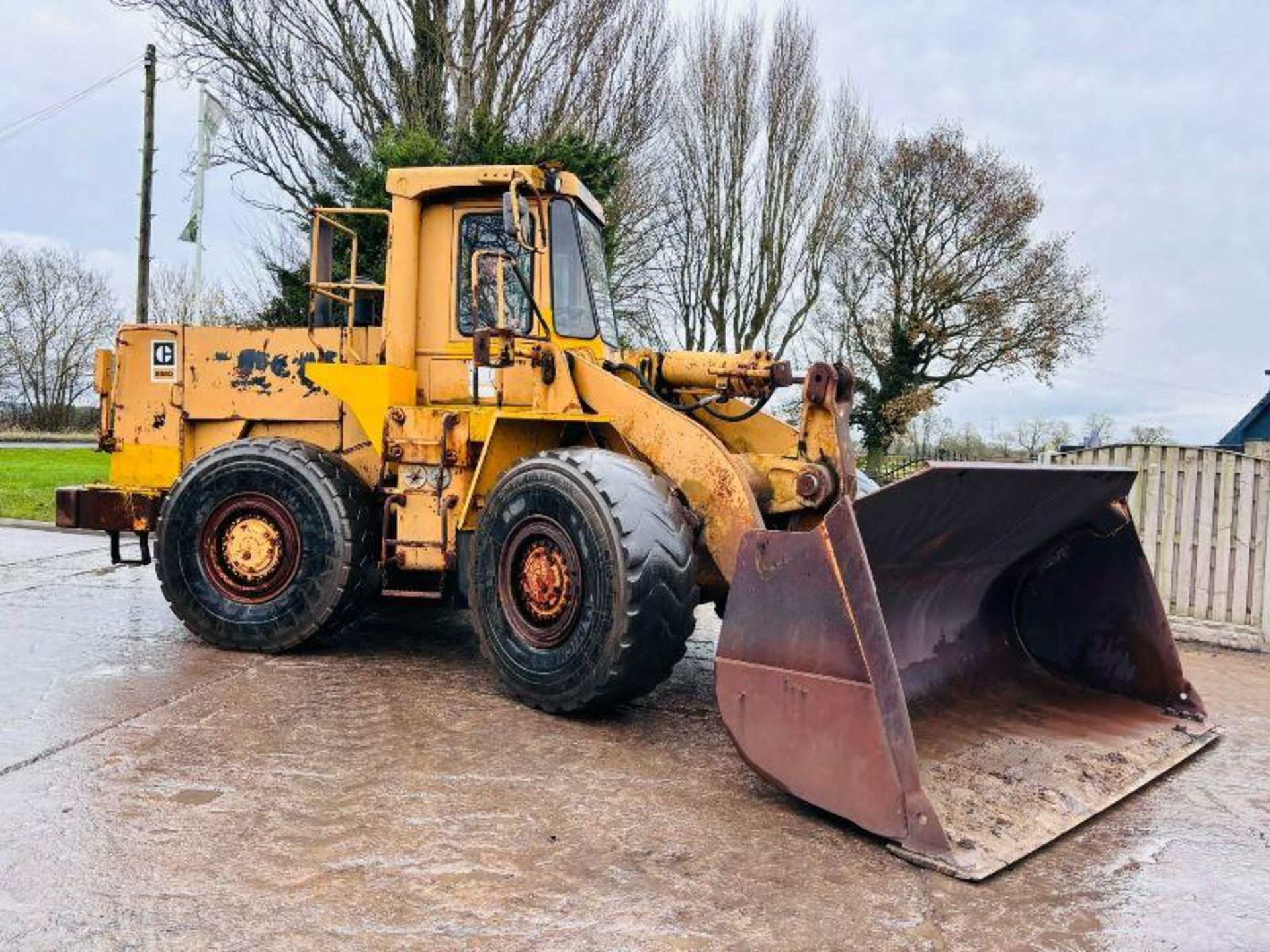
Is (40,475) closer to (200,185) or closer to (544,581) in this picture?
(200,185)

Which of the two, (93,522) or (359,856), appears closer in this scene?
(359,856)

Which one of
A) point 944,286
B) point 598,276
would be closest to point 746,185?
point 944,286

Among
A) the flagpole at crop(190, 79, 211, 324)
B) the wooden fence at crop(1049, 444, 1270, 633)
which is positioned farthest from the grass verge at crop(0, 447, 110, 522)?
the wooden fence at crop(1049, 444, 1270, 633)

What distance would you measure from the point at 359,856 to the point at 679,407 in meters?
3.63

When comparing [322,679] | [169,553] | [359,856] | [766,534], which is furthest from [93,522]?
[766,534]

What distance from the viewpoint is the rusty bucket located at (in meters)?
3.33

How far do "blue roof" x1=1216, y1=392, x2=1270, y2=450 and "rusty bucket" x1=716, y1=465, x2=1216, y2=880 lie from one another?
2333 centimetres

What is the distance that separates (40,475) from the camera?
19.2 m

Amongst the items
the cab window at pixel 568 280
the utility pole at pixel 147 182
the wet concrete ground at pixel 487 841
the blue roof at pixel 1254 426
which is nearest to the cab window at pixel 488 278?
Answer: the cab window at pixel 568 280

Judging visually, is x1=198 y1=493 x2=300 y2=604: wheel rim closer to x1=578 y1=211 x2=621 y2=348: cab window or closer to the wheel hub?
the wheel hub

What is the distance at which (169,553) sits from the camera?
605cm

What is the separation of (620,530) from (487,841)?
58.3 inches

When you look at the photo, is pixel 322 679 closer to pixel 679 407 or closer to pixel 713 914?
pixel 679 407

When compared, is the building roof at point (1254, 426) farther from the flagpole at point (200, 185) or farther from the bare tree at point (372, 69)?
the flagpole at point (200, 185)
